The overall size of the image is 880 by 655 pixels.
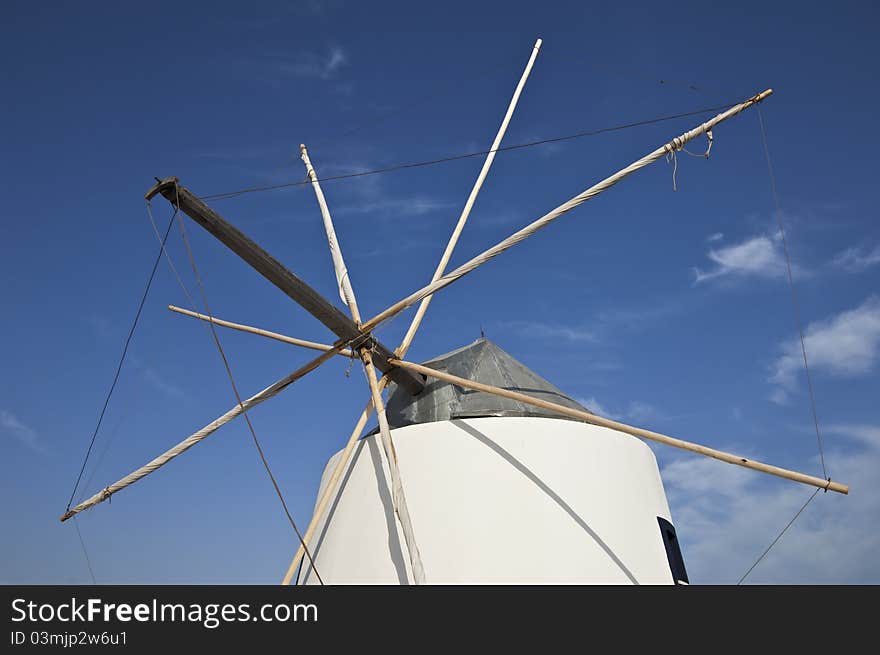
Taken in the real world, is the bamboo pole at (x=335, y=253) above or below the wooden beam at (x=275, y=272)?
above

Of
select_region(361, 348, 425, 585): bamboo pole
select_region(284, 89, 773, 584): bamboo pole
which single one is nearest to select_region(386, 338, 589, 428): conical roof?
select_region(361, 348, 425, 585): bamboo pole

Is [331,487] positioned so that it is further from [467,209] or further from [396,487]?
[467,209]

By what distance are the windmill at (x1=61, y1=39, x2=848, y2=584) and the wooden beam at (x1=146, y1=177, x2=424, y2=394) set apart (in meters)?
0.01

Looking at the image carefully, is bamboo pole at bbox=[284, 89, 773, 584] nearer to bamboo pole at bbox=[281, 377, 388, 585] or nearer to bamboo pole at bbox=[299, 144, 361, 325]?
bamboo pole at bbox=[281, 377, 388, 585]

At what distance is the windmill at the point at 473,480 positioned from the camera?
601 cm

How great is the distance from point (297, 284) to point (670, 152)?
358 centimetres

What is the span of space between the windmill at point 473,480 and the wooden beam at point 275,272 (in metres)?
0.01

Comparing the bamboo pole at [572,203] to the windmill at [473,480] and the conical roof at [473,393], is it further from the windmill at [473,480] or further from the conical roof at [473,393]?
the conical roof at [473,393]

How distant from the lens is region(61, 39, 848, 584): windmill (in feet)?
19.7

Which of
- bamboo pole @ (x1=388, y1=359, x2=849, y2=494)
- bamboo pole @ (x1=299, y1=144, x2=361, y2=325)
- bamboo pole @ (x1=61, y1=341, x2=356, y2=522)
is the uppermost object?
bamboo pole @ (x1=299, y1=144, x2=361, y2=325)

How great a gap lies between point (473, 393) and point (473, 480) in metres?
1.23

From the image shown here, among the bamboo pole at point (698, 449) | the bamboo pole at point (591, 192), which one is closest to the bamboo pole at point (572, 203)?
the bamboo pole at point (591, 192)
